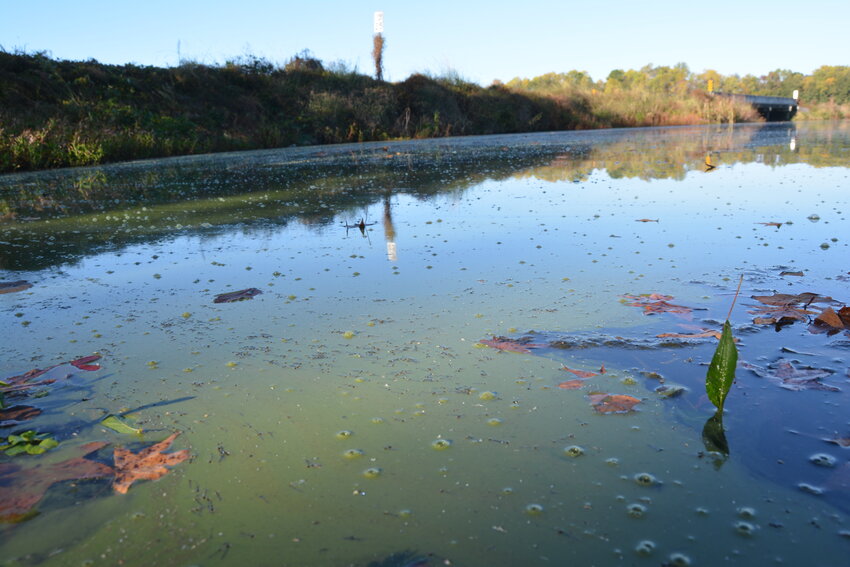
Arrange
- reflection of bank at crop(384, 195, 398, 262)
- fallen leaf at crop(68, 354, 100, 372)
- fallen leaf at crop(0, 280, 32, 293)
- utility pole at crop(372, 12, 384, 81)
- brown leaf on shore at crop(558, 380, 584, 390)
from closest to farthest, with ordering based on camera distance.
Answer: brown leaf on shore at crop(558, 380, 584, 390), fallen leaf at crop(68, 354, 100, 372), fallen leaf at crop(0, 280, 32, 293), reflection of bank at crop(384, 195, 398, 262), utility pole at crop(372, 12, 384, 81)

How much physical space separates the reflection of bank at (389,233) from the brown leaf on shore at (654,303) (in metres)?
1.32

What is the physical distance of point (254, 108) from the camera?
61.8 feet

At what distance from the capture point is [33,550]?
1.03 m

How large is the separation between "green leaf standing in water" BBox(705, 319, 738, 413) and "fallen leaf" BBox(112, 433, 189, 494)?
1230 mm

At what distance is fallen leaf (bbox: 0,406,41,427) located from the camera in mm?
1506

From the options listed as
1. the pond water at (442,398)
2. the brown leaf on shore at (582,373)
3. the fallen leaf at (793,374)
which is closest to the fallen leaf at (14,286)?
the pond water at (442,398)

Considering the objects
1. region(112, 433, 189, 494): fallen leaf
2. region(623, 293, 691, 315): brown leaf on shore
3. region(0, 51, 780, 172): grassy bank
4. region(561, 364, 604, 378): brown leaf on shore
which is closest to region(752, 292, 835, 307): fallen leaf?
region(623, 293, 691, 315): brown leaf on shore

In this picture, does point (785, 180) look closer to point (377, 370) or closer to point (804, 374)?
point (804, 374)

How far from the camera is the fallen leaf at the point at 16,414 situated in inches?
59.3

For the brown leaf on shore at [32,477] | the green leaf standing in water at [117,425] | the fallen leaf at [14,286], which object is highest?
the fallen leaf at [14,286]

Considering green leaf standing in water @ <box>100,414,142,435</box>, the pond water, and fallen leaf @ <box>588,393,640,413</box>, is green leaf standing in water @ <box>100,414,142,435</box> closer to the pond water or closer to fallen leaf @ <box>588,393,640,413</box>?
the pond water

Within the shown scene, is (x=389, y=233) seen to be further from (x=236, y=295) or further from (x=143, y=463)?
(x=143, y=463)

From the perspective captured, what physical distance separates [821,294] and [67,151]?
41.3 feet

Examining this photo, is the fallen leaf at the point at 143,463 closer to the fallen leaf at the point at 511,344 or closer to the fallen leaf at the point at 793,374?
the fallen leaf at the point at 511,344
